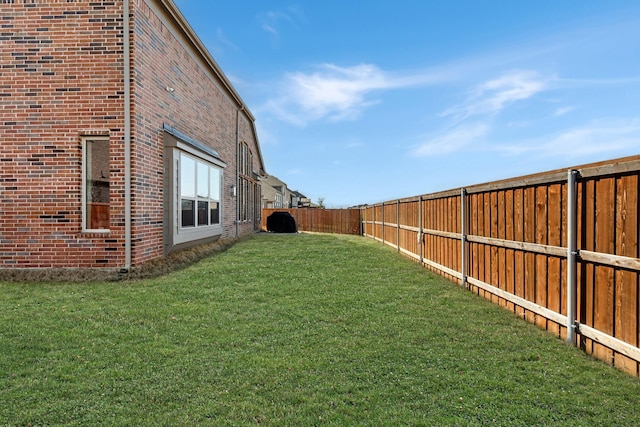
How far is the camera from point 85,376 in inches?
115

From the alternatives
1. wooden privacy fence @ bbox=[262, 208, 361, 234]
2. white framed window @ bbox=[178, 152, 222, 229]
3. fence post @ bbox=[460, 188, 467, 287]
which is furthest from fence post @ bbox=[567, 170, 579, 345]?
wooden privacy fence @ bbox=[262, 208, 361, 234]

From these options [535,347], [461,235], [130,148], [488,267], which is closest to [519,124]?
[461,235]

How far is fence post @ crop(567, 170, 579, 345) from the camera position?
141 inches

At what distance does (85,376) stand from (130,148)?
17.8 feet

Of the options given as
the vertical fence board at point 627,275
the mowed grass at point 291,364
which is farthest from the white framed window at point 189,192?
the vertical fence board at point 627,275

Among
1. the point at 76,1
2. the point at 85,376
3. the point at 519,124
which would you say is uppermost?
the point at 76,1

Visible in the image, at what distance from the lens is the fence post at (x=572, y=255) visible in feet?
11.8

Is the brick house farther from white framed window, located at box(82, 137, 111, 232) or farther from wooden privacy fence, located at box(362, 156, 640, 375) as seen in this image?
wooden privacy fence, located at box(362, 156, 640, 375)

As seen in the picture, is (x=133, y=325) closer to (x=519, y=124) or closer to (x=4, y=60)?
(x=4, y=60)

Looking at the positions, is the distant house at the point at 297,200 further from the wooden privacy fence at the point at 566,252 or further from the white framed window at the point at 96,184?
the wooden privacy fence at the point at 566,252

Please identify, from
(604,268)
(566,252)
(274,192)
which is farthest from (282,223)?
(274,192)

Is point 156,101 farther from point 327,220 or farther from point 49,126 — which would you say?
point 327,220

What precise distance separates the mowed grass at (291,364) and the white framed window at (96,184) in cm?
203

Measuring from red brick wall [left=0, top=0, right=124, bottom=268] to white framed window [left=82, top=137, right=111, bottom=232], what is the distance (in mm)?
150
